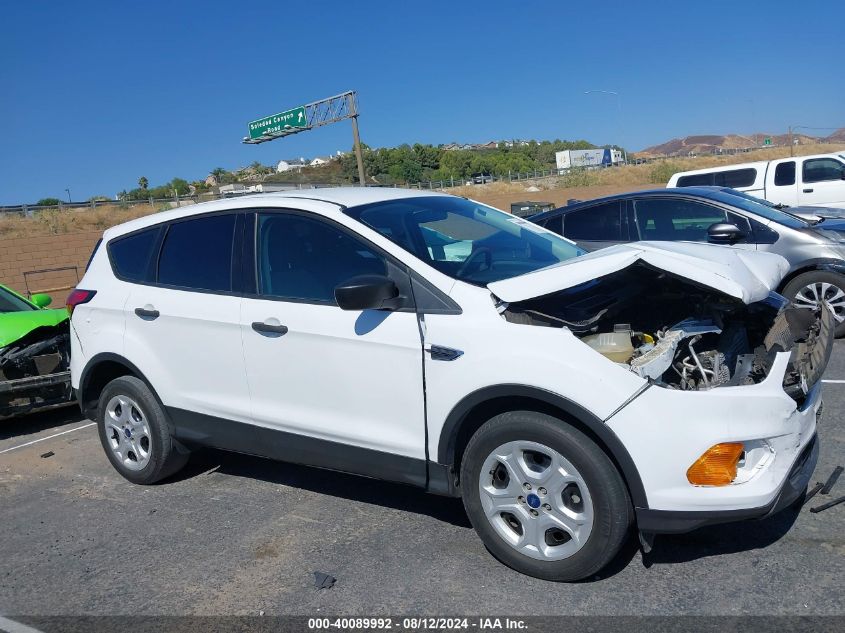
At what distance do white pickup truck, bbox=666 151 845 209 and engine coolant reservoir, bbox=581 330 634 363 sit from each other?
11.9 m

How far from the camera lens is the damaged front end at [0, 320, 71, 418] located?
6.44 m

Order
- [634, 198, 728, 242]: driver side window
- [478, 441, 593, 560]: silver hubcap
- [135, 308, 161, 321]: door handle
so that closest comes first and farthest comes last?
[478, 441, 593, 560]: silver hubcap < [135, 308, 161, 321]: door handle < [634, 198, 728, 242]: driver side window

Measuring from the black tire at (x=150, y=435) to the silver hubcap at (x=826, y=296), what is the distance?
6146mm

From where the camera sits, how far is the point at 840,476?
4297mm

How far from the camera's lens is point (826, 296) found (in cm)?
774

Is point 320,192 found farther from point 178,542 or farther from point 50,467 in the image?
point 50,467

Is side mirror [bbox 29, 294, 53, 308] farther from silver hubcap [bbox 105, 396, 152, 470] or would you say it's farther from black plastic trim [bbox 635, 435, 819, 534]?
black plastic trim [bbox 635, 435, 819, 534]

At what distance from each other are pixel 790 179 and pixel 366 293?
13830 millimetres

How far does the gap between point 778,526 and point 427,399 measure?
1851mm

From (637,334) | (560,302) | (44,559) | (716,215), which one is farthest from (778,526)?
Result: (716,215)

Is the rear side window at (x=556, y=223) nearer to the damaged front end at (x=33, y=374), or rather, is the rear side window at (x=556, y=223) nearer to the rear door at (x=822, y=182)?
the damaged front end at (x=33, y=374)

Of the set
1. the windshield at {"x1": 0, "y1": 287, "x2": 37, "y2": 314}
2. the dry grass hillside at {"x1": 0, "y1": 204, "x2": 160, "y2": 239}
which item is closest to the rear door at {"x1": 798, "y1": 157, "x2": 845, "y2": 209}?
the windshield at {"x1": 0, "y1": 287, "x2": 37, "y2": 314}

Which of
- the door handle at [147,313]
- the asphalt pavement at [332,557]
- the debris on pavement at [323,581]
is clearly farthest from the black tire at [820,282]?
the door handle at [147,313]

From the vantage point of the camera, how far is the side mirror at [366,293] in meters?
3.57
